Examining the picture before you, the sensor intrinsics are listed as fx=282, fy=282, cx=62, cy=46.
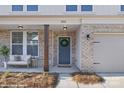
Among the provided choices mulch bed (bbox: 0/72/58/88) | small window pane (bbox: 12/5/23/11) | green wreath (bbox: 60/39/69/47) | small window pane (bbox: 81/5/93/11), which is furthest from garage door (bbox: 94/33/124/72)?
small window pane (bbox: 12/5/23/11)

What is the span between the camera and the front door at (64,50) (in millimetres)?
18750

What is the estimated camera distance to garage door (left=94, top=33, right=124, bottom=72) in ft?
49.7

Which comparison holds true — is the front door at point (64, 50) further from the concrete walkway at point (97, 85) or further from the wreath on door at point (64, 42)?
the concrete walkway at point (97, 85)

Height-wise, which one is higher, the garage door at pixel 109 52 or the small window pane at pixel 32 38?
the small window pane at pixel 32 38

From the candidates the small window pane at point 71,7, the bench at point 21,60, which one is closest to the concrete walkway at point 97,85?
the bench at point 21,60

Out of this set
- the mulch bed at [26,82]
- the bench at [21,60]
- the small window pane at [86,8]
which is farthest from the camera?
the small window pane at [86,8]

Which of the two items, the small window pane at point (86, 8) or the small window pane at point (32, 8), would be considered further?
the small window pane at point (32, 8)

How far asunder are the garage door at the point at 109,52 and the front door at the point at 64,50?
395cm

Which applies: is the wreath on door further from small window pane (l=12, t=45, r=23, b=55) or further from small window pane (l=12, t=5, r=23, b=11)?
small window pane (l=12, t=5, r=23, b=11)

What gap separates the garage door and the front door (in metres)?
3.95

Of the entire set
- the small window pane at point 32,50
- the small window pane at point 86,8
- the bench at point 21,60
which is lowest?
the bench at point 21,60

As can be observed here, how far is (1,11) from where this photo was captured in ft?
57.5

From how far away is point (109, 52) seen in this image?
15.2 m

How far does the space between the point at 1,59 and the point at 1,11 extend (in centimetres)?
305
